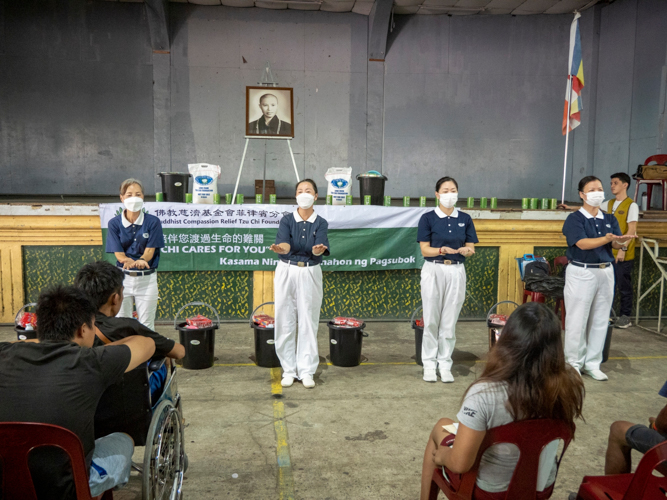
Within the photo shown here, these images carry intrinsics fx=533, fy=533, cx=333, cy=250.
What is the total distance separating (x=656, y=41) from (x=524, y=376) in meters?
8.71

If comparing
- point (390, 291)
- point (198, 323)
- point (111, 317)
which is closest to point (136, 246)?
point (198, 323)

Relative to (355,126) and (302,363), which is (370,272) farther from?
(355,126)

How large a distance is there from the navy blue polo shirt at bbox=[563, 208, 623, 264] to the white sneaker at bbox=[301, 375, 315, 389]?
2.43 metres

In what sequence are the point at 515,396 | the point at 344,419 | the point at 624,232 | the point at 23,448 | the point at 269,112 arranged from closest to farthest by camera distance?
the point at 23,448 → the point at 515,396 → the point at 344,419 → the point at 624,232 → the point at 269,112

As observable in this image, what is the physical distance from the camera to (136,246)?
4383 millimetres

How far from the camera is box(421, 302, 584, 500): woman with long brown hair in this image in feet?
5.88

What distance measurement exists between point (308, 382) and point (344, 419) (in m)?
0.67

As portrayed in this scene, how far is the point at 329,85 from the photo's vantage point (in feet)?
31.7

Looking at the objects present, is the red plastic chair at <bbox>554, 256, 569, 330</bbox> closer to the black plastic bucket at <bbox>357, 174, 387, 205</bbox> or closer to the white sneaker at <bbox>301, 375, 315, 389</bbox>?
the black plastic bucket at <bbox>357, 174, 387, 205</bbox>

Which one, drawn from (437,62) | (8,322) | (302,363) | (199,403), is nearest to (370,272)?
(302,363)

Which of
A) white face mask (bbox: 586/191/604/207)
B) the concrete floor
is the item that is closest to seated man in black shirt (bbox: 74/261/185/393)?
the concrete floor

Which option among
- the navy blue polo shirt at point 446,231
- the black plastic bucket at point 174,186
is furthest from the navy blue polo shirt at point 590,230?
the black plastic bucket at point 174,186

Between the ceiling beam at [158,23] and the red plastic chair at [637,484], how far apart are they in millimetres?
9146

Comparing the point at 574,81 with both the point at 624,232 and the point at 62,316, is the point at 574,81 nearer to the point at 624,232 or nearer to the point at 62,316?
the point at 624,232
